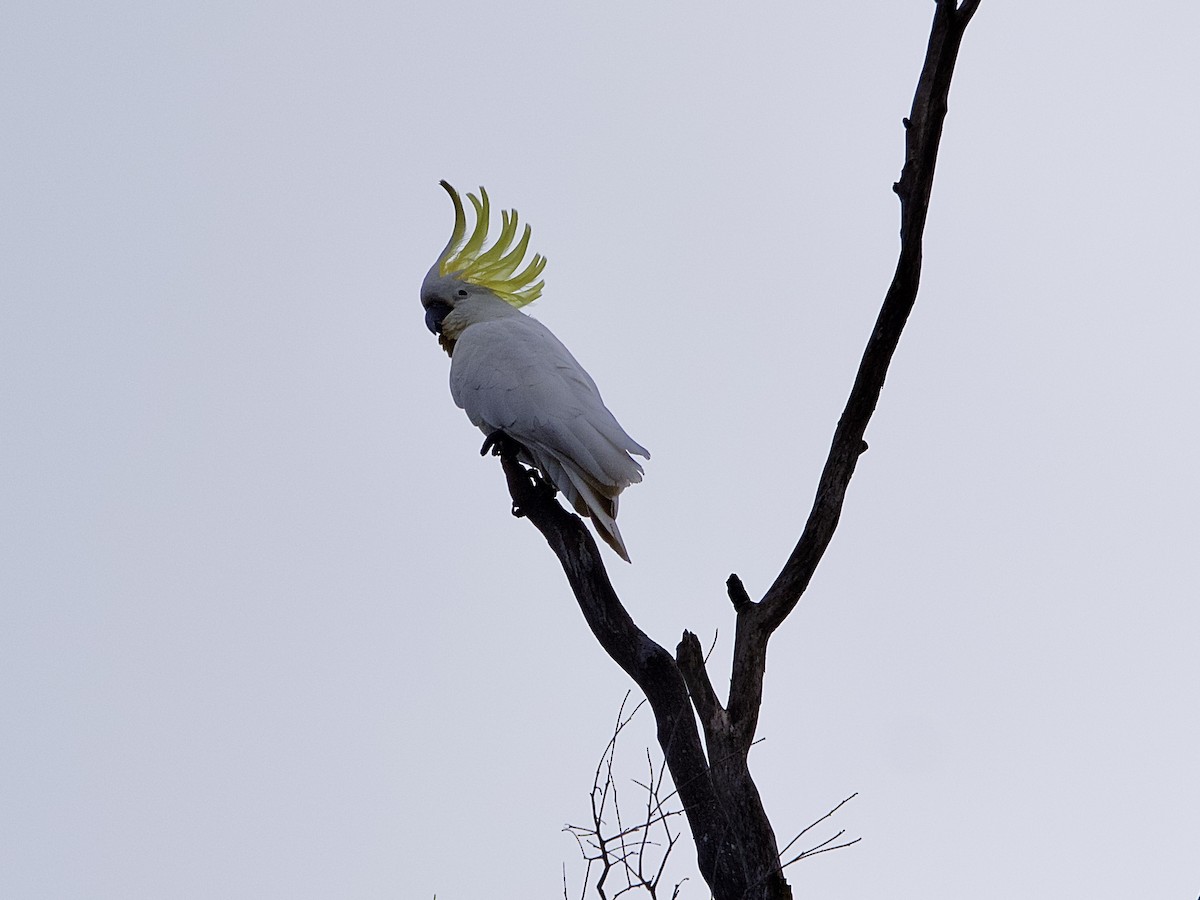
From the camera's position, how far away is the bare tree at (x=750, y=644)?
2615mm

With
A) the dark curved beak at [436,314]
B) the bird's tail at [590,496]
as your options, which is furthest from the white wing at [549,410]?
the dark curved beak at [436,314]

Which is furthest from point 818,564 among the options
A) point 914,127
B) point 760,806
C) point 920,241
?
point 914,127

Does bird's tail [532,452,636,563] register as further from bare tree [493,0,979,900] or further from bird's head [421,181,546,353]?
bird's head [421,181,546,353]

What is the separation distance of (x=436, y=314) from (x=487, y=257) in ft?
1.15

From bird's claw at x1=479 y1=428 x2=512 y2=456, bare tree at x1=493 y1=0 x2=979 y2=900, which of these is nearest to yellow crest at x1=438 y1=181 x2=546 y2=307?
bird's claw at x1=479 y1=428 x2=512 y2=456

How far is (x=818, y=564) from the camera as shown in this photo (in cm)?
290

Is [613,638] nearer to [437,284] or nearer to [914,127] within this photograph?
[914,127]

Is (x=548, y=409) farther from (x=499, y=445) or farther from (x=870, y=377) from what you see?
(x=870, y=377)

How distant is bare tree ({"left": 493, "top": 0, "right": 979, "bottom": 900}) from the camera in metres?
2.62

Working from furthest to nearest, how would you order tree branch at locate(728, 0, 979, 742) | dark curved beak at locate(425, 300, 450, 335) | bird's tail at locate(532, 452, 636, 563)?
dark curved beak at locate(425, 300, 450, 335) < bird's tail at locate(532, 452, 636, 563) < tree branch at locate(728, 0, 979, 742)

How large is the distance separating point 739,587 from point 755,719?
314 millimetres

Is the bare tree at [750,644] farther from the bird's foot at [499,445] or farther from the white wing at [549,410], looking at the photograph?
the bird's foot at [499,445]

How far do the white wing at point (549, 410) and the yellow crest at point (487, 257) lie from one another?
0.43m

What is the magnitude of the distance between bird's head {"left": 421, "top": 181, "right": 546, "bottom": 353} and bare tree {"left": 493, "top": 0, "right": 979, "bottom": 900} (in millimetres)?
2413
